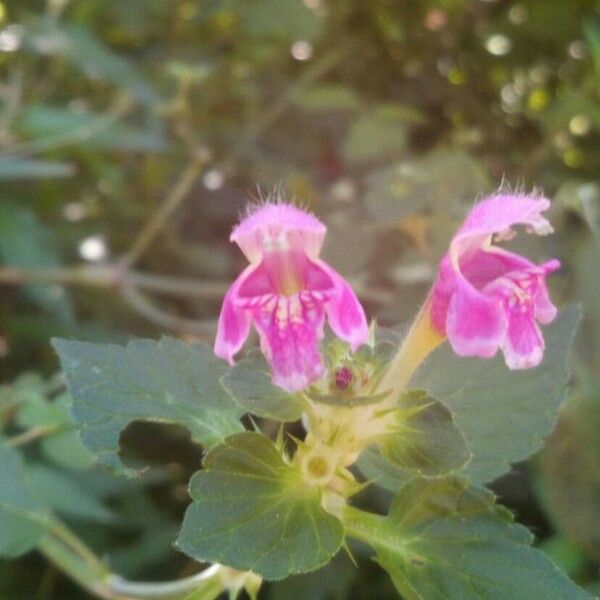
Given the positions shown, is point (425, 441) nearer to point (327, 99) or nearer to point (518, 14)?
point (327, 99)

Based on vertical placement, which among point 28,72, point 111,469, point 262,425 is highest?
point 111,469

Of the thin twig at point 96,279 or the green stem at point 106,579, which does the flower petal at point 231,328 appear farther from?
the thin twig at point 96,279

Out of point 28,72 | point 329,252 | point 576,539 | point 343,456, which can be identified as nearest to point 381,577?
point 576,539

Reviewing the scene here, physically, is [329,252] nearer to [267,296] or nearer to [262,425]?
[262,425]

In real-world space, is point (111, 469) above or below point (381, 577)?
above

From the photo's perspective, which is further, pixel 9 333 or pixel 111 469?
pixel 9 333

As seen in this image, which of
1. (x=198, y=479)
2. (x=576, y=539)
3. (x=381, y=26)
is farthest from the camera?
(x=381, y=26)

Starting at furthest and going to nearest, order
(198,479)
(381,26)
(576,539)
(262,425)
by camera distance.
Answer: (381,26) < (262,425) < (576,539) < (198,479)
